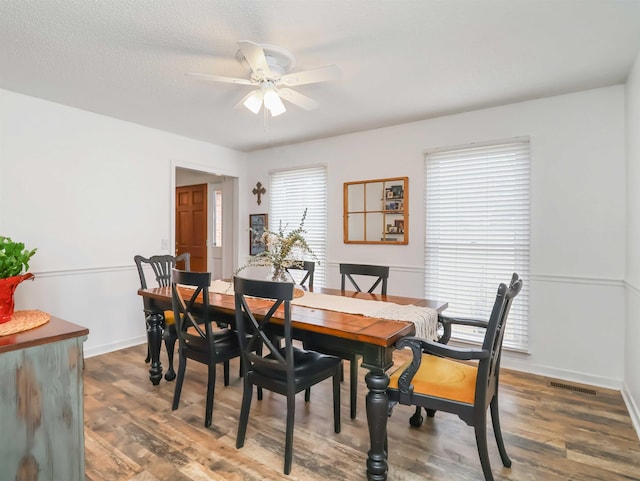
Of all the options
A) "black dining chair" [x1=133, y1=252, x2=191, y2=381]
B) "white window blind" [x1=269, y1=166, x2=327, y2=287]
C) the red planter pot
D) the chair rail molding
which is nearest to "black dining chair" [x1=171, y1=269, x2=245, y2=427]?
"black dining chair" [x1=133, y1=252, x2=191, y2=381]

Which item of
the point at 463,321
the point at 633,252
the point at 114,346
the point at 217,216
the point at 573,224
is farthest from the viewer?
the point at 217,216

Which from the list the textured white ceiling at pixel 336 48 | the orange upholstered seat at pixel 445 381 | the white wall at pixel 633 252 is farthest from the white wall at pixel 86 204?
the white wall at pixel 633 252

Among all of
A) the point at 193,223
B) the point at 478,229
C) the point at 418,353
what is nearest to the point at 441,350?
the point at 418,353

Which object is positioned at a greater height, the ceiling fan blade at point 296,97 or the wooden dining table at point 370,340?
the ceiling fan blade at point 296,97

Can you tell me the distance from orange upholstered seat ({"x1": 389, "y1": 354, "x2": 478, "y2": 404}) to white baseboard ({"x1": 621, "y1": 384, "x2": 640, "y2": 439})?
123 cm

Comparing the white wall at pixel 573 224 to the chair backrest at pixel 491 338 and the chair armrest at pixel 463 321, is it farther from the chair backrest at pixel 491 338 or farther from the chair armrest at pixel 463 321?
the chair backrest at pixel 491 338

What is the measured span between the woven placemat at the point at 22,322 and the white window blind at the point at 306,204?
9.91 ft

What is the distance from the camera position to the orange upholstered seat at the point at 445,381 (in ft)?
5.75

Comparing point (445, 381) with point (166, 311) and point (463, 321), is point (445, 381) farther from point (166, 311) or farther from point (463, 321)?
point (166, 311)

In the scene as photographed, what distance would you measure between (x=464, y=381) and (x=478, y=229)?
2001 mm

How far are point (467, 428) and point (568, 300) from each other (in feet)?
5.13

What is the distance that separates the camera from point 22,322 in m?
1.52

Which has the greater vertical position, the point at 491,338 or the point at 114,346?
the point at 491,338

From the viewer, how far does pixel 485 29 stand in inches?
83.1
